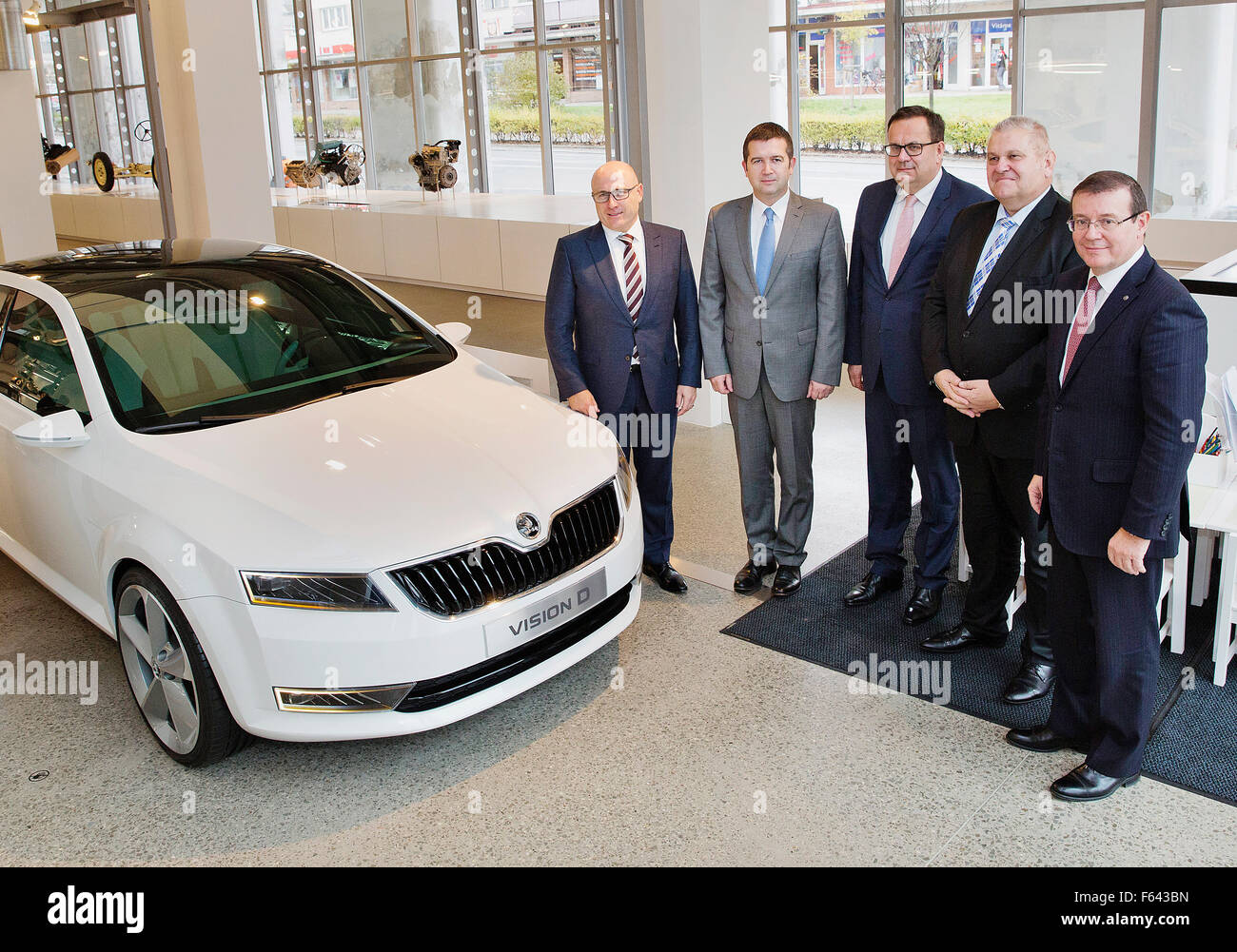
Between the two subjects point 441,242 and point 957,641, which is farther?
point 441,242

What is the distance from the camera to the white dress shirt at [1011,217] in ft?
11.1

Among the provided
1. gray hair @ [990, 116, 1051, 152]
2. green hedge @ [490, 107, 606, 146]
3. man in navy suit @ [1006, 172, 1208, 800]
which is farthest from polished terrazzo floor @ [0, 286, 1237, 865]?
green hedge @ [490, 107, 606, 146]

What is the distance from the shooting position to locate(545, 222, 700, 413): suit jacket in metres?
4.19

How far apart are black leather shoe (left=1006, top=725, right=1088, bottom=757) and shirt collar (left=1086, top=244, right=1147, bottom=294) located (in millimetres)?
1325

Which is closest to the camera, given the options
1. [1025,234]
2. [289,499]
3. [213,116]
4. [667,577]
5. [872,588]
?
[289,499]

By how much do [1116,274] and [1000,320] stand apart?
2.27 ft

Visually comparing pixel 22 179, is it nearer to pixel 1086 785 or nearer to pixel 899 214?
pixel 899 214

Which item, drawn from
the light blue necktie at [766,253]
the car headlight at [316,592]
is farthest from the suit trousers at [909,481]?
the car headlight at [316,592]

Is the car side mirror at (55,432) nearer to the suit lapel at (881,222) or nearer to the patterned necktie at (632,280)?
the patterned necktie at (632,280)

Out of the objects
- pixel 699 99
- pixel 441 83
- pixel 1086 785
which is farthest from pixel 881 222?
pixel 441 83

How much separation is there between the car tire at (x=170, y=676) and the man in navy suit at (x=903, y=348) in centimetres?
232

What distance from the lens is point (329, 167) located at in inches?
371

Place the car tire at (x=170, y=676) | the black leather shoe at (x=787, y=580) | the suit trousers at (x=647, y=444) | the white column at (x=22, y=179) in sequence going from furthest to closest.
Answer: the white column at (x=22, y=179) → the black leather shoe at (x=787, y=580) → the suit trousers at (x=647, y=444) → the car tire at (x=170, y=676)
